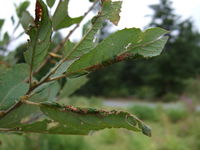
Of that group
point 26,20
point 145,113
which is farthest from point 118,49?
point 145,113

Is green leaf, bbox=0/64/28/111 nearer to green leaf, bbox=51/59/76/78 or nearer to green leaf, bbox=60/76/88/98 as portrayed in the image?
green leaf, bbox=51/59/76/78

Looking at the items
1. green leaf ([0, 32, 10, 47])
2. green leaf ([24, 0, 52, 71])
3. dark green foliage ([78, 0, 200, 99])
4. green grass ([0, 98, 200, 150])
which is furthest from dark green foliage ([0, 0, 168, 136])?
dark green foliage ([78, 0, 200, 99])

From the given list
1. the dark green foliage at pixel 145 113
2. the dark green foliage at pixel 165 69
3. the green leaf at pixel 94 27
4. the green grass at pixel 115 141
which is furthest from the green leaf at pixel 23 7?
the dark green foliage at pixel 165 69

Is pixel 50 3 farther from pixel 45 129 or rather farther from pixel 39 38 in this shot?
pixel 45 129

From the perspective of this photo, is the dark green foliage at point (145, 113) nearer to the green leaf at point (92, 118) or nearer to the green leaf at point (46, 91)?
the green leaf at point (46, 91)

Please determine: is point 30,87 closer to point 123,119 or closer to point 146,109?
point 123,119

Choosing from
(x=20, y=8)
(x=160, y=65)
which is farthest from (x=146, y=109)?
(x=160, y=65)
